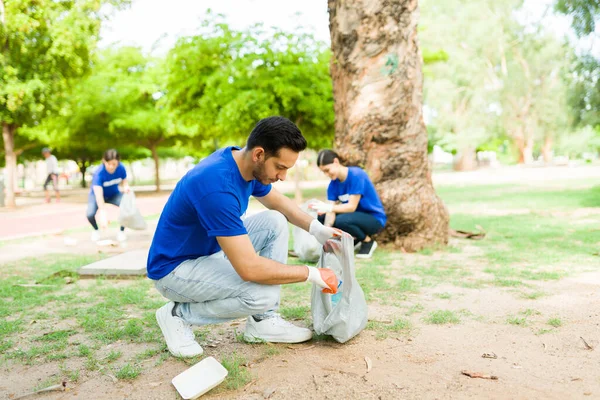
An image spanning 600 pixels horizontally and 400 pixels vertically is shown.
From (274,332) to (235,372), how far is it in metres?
0.52

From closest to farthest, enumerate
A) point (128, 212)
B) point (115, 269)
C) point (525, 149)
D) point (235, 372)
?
point (235, 372)
point (115, 269)
point (128, 212)
point (525, 149)

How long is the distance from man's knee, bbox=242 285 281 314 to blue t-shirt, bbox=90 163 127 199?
5.04m

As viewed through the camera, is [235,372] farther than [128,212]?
No

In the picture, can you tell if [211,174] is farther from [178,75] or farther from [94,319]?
[178,75]

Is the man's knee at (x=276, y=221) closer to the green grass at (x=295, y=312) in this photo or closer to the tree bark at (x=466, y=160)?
the green grass at (x=295, y=312)

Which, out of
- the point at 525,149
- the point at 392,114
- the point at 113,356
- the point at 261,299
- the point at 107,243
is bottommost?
the point at 107,243

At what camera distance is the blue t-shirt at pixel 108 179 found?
23.9 ft

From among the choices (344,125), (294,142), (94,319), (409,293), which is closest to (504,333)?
(409,293)

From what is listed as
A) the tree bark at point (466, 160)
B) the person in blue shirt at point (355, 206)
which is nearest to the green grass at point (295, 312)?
the person in blue shirt at point (355, 206)

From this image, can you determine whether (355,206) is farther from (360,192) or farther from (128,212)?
(128,212)

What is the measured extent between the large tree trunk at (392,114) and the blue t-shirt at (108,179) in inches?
133

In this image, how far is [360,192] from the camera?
5.92m

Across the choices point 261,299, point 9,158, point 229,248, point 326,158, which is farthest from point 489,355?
point 9,158

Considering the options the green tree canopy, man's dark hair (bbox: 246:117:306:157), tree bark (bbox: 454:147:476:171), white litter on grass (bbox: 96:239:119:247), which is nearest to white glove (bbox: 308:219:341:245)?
man's dark hair (bbox: 246:117:306:157)
